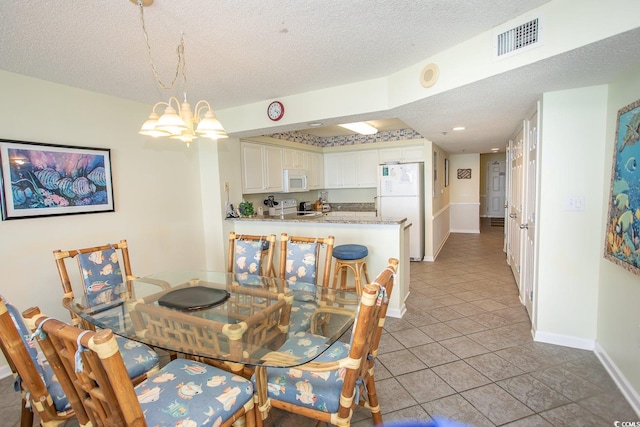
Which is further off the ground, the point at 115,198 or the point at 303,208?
the point at 115,198

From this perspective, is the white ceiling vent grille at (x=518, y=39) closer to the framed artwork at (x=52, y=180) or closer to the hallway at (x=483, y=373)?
the hallway at (x=483, y=373)

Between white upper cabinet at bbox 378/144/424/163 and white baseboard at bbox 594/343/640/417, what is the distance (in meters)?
3.86

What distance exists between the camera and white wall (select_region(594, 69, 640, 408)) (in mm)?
1810

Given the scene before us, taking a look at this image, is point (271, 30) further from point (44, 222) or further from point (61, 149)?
point (44, 222)

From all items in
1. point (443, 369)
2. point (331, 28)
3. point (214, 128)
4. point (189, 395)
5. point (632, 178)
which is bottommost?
point (443, 369)

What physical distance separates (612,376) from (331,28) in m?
2.89

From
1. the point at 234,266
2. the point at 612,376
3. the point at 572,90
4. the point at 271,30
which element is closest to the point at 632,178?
the point at 572,90

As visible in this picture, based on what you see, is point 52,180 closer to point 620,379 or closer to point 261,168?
point 261,168

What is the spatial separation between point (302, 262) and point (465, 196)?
6578 millimetres

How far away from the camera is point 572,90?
225 centimetres

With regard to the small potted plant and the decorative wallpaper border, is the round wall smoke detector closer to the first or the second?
the small potted plant

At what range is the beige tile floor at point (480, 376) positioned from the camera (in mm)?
1776

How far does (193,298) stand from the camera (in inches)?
77.6

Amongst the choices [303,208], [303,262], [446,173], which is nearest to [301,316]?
[303,262]
